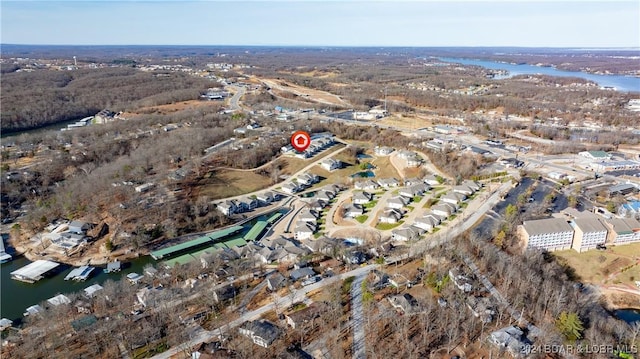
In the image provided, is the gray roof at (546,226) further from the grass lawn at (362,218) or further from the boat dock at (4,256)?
the boat dock at (4,256)

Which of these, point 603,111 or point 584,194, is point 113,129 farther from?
point 603,111

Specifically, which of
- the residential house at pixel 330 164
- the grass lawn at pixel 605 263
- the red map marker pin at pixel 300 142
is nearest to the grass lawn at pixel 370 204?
the residential house at pixel 330 164

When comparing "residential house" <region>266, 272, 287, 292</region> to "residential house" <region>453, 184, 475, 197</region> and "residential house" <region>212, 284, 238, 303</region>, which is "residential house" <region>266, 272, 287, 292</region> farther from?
"residential house" <region>453, 184, 475, 197</region>

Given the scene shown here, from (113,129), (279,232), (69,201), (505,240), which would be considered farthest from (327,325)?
(113,129)

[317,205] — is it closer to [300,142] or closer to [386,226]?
[386,226]

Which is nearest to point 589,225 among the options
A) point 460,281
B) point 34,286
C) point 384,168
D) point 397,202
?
point 460,281
